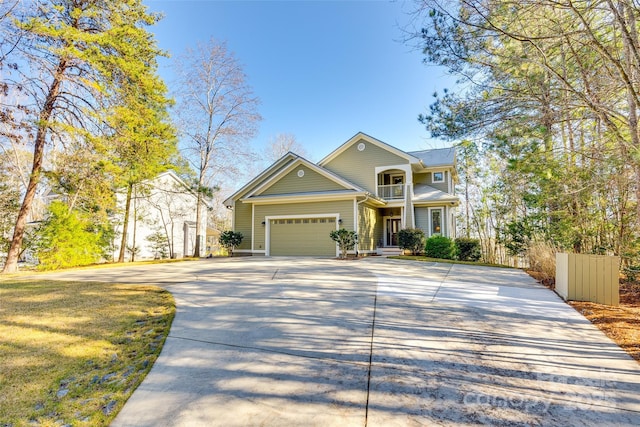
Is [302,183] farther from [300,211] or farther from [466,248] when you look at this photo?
[466,248]

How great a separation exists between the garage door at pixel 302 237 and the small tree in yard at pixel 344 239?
1147 mm

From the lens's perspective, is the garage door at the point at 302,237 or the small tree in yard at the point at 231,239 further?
the small tree in yard at the point at 231,239

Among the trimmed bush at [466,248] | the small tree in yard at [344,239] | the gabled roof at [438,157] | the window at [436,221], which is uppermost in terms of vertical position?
the gabled roof at [438,157]

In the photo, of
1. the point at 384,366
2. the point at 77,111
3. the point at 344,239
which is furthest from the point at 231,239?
the point at 384,366

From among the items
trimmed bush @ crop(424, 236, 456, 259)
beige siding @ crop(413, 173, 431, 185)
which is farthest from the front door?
trimmed bush @ crop(424, 236, 456, 259)

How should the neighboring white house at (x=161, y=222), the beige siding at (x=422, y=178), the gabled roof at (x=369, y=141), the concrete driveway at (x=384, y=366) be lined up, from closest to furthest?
the concrete driveway at (x=384, y=366) → the gabled roof at (x=369, y=141) → the neighboring white house at (x=161, y=222) → the beige siding at (x=422, y=178)

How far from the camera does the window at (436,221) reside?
16.8 meters

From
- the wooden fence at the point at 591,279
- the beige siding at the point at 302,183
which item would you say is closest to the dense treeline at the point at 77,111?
the beige siding at the point at 302,183

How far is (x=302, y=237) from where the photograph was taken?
584 inches

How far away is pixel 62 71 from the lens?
1012 cm

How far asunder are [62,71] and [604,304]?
53.4 ft

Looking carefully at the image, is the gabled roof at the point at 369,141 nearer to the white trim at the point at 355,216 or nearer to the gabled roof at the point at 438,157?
the gabled roof at the point at 438,157

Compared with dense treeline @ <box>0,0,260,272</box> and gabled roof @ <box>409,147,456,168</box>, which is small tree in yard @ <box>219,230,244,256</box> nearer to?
dense treeline @ <box>0,0,260,272</box>

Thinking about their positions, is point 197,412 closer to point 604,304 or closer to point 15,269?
point 604,304
